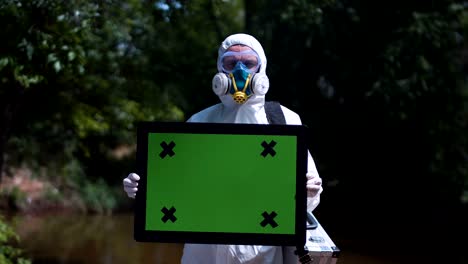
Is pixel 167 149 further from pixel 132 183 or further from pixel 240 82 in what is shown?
pixel 240 82

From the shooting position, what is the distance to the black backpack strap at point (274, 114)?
3234mm

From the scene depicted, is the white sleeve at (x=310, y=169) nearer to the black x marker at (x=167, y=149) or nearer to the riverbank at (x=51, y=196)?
the black x marker at (x=167, y=149)

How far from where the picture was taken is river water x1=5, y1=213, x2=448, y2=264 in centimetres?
956

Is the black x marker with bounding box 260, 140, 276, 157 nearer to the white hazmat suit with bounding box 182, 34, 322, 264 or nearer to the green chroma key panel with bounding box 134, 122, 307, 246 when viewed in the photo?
the green chroma key panel with bounding box 134, 122, 307, 246

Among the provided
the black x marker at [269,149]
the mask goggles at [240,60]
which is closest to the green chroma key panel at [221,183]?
the black x marker at [269,149]

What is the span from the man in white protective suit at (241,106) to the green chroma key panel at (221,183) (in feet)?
1.02

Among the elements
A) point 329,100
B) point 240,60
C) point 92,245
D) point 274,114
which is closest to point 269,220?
point 274,114

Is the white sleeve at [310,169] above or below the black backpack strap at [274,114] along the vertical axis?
below

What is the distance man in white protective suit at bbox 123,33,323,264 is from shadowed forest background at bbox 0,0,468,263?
3429mm

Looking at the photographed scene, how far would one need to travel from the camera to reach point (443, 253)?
1055 centimetres

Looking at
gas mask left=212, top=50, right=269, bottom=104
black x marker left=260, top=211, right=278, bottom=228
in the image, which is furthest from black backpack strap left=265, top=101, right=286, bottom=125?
black x marker left=260, top=211, right=278, bottom=228

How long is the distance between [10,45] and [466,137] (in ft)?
30.6

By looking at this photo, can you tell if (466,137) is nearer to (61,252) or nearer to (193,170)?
(61,252)

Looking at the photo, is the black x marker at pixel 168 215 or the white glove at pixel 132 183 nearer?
the black x marker at pixel 168 215
